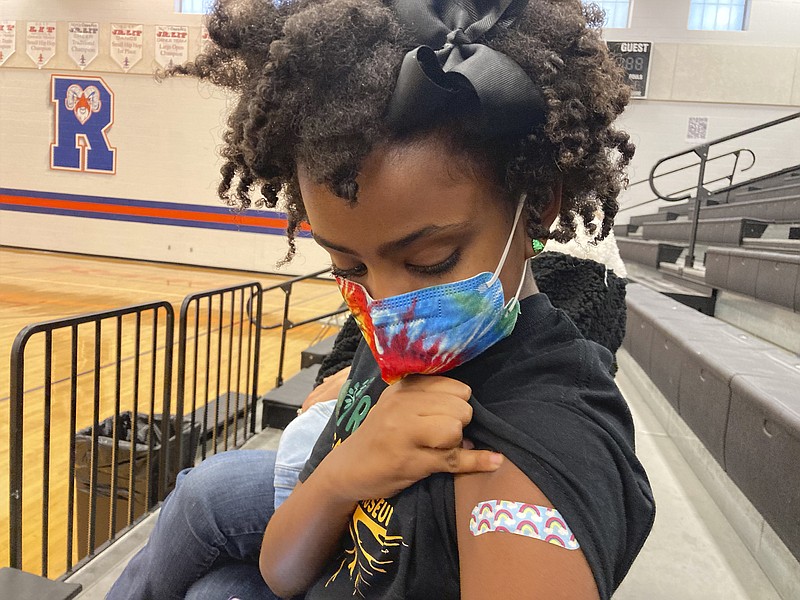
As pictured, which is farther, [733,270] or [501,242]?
[733,270]

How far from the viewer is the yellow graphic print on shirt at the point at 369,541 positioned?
Answer: 58cm

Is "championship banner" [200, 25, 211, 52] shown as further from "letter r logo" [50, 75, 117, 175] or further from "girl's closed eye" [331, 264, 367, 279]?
"letter r logo" [50, 75, 117, 175]

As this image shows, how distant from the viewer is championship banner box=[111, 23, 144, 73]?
10.0 meters

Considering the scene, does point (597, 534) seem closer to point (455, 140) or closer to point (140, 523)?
point (455, 140)

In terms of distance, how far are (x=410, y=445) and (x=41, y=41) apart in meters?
12.7

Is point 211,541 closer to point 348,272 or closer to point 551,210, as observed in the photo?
point 348,272

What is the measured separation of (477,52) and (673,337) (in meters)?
1.89

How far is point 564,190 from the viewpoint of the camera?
717 millimetres

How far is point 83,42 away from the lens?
10.3 meters

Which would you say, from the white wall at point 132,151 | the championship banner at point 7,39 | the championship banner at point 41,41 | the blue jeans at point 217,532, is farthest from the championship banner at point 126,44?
the blue jeans at point 217,532

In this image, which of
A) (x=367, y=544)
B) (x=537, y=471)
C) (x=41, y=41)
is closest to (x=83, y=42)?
(x=41, y=41)

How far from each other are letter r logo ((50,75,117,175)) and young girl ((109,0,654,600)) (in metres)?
11.3

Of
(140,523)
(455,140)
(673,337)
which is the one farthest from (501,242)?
(140,523)

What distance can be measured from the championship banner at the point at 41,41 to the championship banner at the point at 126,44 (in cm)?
123
